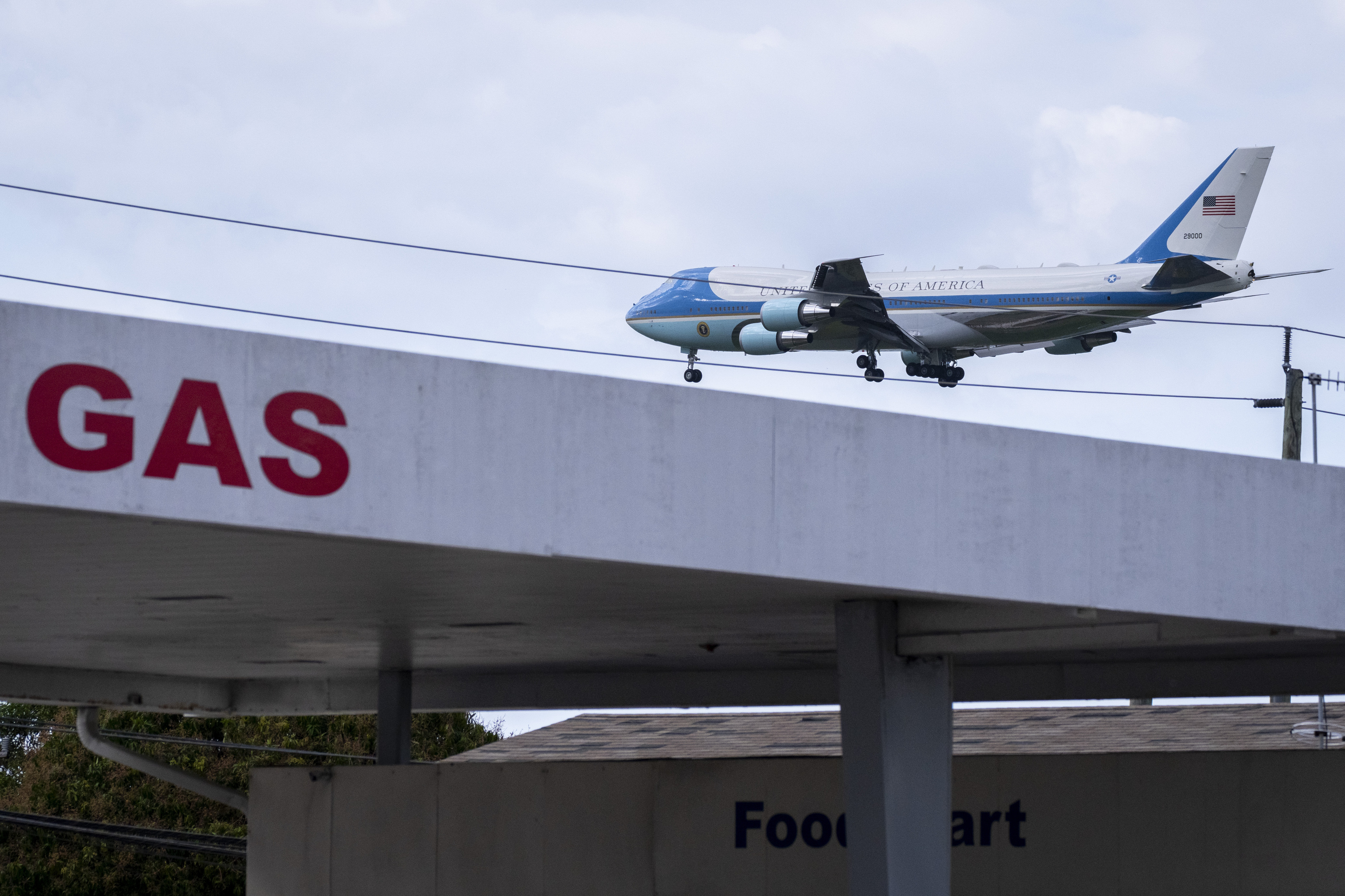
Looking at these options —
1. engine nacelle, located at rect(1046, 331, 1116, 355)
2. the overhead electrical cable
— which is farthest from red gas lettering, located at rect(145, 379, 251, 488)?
the overhead electrical cable

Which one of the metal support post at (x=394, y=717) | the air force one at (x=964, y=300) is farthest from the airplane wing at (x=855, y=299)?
the metal support post at (x=394, y=717)

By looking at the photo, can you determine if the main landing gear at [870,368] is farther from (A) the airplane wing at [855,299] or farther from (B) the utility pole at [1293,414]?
(B) the utility pole at [1293,414]

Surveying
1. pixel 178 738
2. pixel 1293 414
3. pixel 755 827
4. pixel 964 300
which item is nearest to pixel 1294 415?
pixel 1293 414

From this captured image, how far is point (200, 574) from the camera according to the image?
12672 mm

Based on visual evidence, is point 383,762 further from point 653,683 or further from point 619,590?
point 619,590

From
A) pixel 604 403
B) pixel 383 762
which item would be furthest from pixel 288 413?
pixel 383 762

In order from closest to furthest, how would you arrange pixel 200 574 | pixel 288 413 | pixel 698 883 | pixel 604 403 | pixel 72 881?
pixel 288 413
pixel 604 403
pixel 200 574
pixel 698 883
pixel 72 881

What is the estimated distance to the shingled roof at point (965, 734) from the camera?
25.5m

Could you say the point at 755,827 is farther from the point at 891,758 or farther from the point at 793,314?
the point at 793,314

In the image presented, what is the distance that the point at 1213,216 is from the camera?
38406 millimetres

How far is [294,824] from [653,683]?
19.0 ft

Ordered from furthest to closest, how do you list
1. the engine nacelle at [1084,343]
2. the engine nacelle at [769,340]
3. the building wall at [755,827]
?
the engine nacelle at [769,340], the engine nacelle at [1084,343], the building wall at [755,827]

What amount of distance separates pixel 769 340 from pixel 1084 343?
7.58m

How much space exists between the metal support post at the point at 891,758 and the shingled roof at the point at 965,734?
754cm
